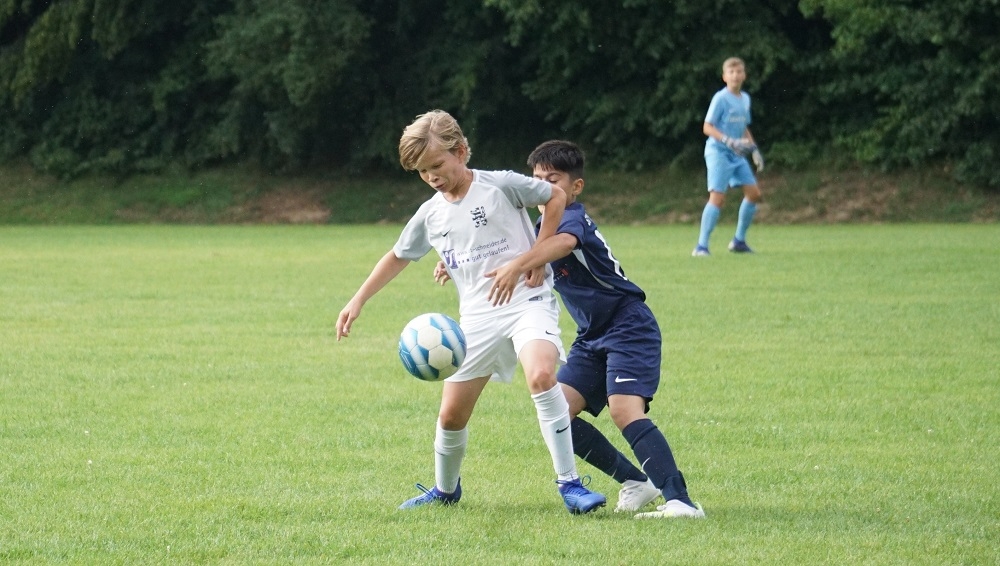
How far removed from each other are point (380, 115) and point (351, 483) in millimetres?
28160

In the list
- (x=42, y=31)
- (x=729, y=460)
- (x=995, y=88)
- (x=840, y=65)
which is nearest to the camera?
(x=729, y=460)

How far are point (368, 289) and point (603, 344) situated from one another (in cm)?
90

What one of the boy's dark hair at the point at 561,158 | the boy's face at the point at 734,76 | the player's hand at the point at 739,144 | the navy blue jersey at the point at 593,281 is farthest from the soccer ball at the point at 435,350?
the boy's face at the point at 734,76

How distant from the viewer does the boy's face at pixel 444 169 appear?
15.7 feet

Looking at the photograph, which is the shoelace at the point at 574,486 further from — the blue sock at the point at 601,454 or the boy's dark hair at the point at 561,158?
the boy's dark hair at the point at 561,158

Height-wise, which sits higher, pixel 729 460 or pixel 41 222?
pixel 729 460

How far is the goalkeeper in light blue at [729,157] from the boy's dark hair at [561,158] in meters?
10.8

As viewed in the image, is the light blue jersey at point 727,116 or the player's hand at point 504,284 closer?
the player's hand at point 504,284

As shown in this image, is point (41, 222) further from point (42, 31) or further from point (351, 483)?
point (351, 483)

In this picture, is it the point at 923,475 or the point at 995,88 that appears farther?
the point at 995,88

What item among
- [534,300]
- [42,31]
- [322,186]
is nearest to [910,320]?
[534,300]

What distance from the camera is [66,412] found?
6871mm

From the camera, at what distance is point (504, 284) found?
4.74 m

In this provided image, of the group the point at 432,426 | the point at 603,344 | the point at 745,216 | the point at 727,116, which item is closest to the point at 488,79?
the point at 727,116
